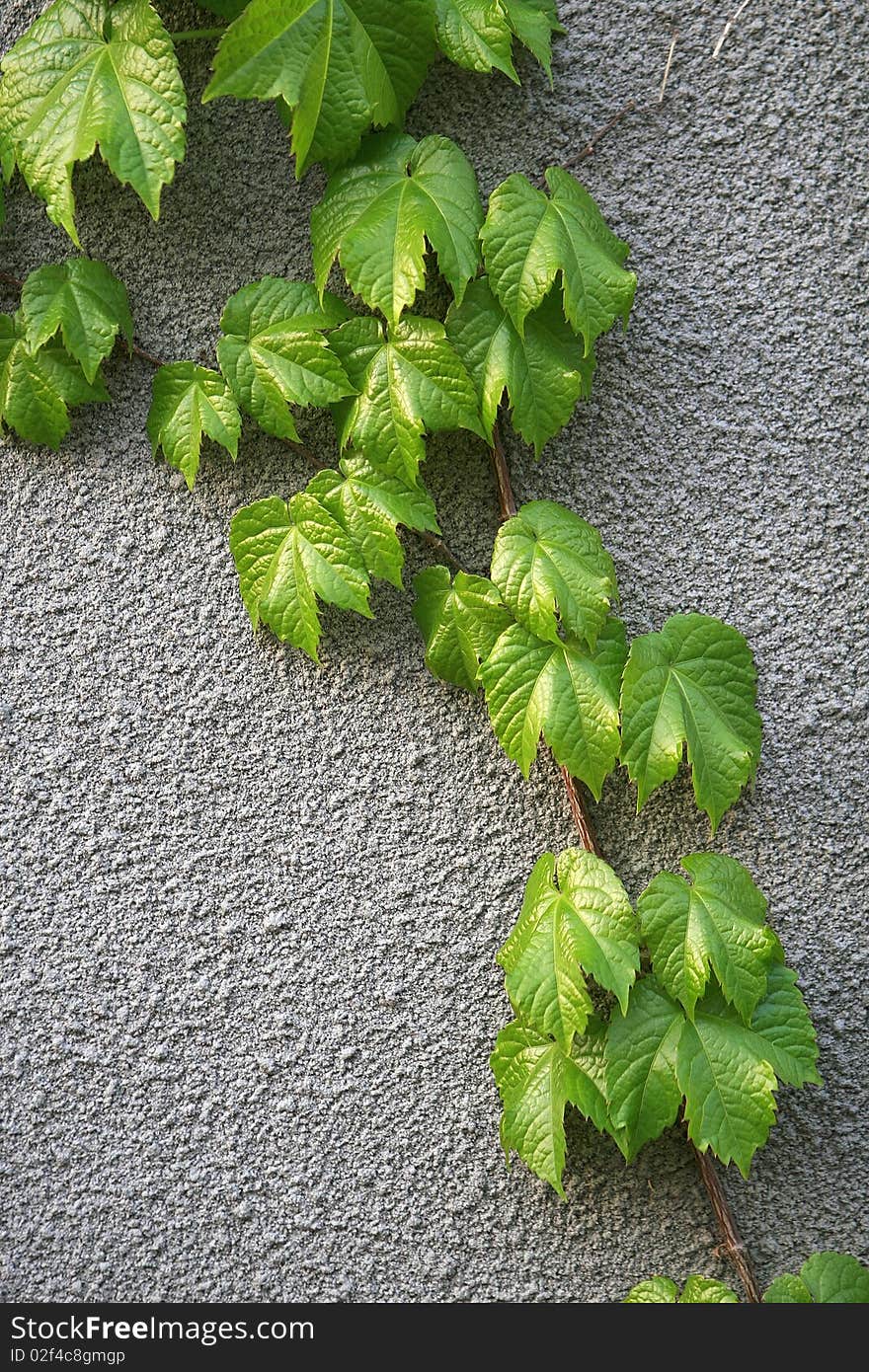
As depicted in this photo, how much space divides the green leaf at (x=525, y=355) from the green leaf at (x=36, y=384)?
0.55 metres

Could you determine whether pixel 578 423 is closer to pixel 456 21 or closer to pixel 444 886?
pixel 456 21

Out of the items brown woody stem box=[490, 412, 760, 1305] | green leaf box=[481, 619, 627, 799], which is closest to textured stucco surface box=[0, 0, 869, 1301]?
brown woody stem box=[490, 412, 760, 1305]

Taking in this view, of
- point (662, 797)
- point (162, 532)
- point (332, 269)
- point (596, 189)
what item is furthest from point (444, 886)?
point (596, 189)

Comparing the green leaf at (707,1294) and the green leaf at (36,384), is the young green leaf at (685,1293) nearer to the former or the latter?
the green leaf at (707,1294)

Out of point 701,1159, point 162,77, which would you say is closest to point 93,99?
point 162,77

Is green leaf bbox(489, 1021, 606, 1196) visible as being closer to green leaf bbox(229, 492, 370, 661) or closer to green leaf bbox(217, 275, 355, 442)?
green leaf bbox(229, 492, 370, 661)

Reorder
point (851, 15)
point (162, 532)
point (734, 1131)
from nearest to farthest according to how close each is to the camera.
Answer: point (734, 1131) < point (851, 15) < point (162, 532)

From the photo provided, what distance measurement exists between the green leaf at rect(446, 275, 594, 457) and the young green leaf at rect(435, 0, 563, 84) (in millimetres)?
275

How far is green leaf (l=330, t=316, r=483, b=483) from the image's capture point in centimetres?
133

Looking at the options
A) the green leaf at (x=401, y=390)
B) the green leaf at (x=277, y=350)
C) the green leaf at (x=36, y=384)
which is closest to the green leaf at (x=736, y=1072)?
the green leaf at (x=401, y=390)

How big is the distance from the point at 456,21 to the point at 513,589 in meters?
0.75

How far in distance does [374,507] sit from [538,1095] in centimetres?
82

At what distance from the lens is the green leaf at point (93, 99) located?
4.27ft

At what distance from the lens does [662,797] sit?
1.45 m
